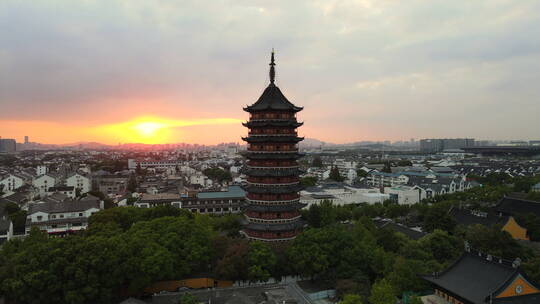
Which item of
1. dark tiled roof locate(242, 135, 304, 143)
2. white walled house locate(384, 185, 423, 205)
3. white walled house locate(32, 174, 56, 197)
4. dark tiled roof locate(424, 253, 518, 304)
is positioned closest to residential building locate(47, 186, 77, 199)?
white walled house locate(32, 174, 56, 197)

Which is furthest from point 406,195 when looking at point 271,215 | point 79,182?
point 79,182

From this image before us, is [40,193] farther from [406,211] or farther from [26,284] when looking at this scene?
[406,211]

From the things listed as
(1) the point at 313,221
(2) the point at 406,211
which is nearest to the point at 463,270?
(1) the point at 313,221

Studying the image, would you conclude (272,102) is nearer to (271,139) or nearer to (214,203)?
(271,139)

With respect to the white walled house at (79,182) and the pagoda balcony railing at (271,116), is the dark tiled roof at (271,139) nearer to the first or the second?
the pagoda balcony railing at (271,116)

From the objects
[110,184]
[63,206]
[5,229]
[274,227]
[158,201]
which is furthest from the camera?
[110,184]
